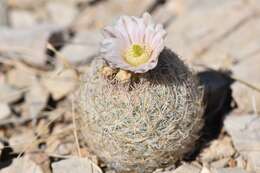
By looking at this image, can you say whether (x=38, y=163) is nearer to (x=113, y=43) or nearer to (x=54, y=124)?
(x=54, y=124)

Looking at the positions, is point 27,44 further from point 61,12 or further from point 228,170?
point 228,170

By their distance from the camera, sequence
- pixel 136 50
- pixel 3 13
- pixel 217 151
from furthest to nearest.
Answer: pixel 3 13
pixel 217 151
pixel 136 50

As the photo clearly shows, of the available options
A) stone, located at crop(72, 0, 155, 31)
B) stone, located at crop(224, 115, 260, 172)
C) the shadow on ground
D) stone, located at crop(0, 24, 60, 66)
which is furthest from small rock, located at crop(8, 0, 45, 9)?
stone, located at crop(224, 115, 260, 172)

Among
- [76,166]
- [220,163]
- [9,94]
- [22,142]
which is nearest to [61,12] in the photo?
[9,94]

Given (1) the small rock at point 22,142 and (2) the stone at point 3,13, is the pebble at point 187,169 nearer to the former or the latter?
(1) the small rock at point 22,142

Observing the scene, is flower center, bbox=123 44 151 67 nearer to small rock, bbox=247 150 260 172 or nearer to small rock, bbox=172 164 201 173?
small rock, bbox=172 164 201 173

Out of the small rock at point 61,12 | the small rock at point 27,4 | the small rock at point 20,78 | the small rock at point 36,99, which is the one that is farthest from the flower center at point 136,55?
the small rock at point 27,4
